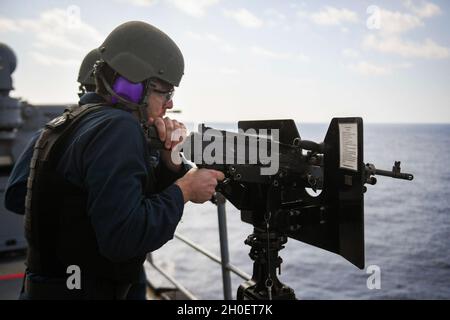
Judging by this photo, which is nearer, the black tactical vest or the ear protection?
the black tactical vest

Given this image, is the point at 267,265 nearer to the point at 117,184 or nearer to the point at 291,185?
the point at 291,185

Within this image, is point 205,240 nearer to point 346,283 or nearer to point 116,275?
point 346,283

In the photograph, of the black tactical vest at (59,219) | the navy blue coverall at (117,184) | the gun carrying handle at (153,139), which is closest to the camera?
the navy blue coverall at (117,184)

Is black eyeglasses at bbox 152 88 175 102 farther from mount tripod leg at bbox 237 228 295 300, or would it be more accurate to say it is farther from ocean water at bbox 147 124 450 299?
ocean water at bbox 147 124 450 299

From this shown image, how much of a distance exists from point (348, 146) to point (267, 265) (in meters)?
0.70

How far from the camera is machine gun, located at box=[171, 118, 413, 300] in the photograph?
1785 millimetres

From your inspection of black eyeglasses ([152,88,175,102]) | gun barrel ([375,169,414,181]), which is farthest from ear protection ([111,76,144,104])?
gun barrel ([375,169,414,181])

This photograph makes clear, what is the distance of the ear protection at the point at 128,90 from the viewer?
5.81 feet

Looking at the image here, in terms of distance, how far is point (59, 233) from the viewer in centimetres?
165

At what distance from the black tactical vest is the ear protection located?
0.38 feet

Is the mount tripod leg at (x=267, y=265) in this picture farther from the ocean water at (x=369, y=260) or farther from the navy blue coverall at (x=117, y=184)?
the ocean water at (x=369, y=260)

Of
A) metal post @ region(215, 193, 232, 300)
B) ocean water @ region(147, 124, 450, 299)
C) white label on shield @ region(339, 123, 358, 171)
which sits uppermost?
white label on shield @ region(339, 123, 358, 171)

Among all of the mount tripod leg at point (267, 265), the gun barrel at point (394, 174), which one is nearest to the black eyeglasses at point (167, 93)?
the mount tripod leg at point (267, 265)
